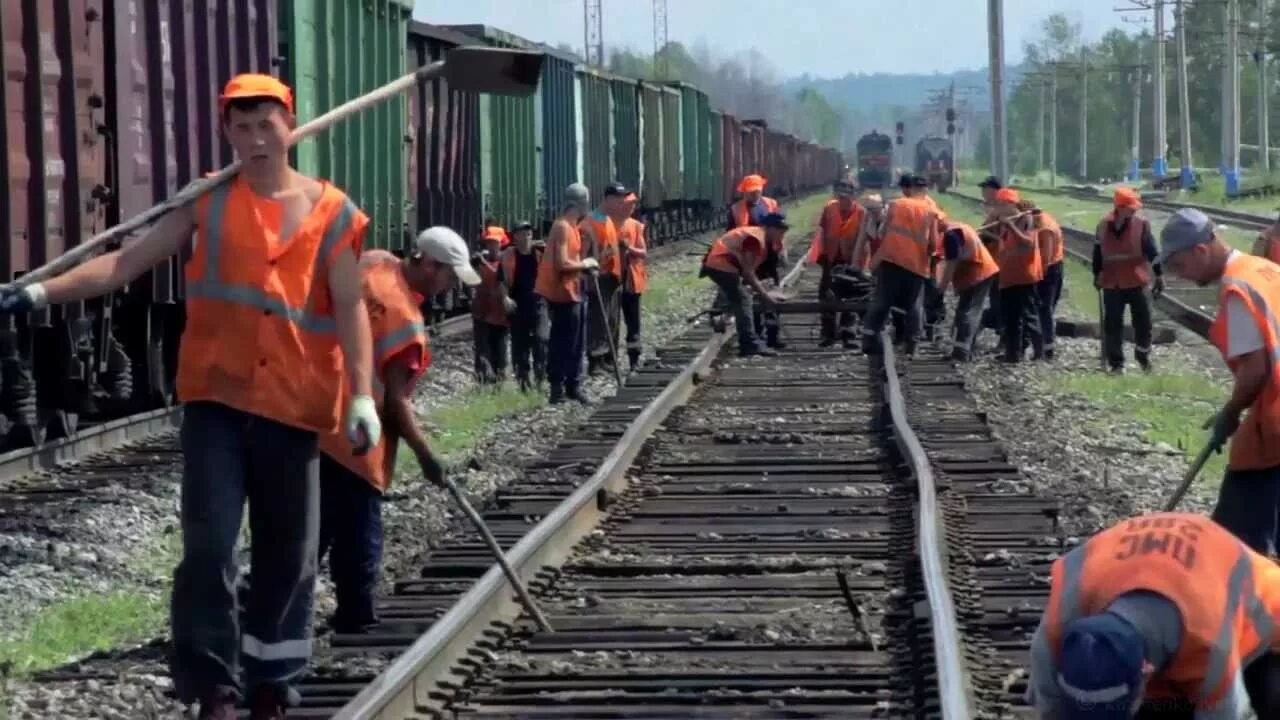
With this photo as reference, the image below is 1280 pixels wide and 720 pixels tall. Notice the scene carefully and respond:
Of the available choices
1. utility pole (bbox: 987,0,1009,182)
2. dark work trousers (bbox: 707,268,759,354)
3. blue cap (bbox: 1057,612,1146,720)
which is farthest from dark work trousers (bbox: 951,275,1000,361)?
utility pole (bbox: 987,0,1009,182)

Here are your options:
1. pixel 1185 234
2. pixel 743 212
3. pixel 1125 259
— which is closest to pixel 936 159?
pixel 743 212

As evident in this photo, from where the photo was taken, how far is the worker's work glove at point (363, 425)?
659cm

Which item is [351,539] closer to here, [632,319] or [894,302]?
[894,302]

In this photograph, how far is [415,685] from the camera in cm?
718

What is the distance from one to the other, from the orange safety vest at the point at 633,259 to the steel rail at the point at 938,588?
249 inches

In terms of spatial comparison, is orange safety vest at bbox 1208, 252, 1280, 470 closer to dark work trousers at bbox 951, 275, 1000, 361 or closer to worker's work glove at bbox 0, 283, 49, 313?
worker's work glove at bbox 0, 283, 49, 313

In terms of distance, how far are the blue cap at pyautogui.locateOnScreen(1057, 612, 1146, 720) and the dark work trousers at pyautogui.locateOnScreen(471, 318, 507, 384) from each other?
48.8 feet

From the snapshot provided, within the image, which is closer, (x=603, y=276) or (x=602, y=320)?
(x=602, y=320)

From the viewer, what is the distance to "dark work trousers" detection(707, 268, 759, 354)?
811 inches

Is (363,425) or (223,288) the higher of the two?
(223,288)

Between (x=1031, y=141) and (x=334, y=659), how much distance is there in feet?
625

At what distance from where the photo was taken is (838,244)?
2264cm

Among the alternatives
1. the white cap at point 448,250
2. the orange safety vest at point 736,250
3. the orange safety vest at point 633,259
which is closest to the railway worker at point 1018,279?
the orange safety vest at point 736,250

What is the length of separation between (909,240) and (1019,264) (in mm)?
1469
